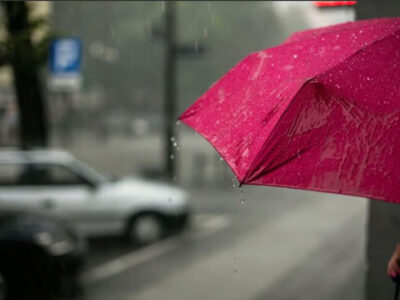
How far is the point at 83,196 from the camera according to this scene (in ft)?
28.0

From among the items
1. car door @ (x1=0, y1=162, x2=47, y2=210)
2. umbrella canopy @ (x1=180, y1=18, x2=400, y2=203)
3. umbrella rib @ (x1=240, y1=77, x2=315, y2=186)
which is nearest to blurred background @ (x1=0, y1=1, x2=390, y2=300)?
car door @ (x1=0, y1=162, x2=47, y2=210)

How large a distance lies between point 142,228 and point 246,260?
182cm

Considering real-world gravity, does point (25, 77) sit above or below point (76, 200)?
above

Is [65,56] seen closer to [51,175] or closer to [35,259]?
[51,175]

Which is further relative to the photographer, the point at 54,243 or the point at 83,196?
the point at 83,196

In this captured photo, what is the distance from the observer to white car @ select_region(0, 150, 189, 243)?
8.32 m

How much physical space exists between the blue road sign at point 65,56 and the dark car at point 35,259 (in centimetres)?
311

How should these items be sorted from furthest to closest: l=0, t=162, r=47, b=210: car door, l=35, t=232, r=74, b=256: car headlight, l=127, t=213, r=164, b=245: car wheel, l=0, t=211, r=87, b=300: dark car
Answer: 1. l=127, t=213, r=164, b=245: car wheel
2. l=0, t=162, r=47, b=210: car door
3. l=35, t=232, r=74, b=256: car headlight
4. l=0, t=211, r=87, b=300: dark car

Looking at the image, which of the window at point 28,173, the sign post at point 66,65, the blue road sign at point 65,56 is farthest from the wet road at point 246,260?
the blue road sign at point 65,56

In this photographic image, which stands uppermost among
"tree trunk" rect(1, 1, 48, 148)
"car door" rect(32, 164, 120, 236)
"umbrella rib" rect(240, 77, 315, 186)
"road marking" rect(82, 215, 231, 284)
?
"umbrella rib" rect(240, 77, 315, 186)

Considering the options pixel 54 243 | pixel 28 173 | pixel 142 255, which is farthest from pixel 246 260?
pixel 28 173

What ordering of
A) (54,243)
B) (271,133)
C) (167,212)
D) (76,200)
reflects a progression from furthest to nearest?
(167,212)
(76,200)
(54,243)
(271,133)

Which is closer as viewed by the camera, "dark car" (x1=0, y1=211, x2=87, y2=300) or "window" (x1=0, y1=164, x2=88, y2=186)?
"dark car" (x1=0, y1=211, x2=87, y2=300)

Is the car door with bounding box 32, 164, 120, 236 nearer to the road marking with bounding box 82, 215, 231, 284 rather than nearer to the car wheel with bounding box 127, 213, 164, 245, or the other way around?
the car wheel with bounding box 127, 213, 164, 245
